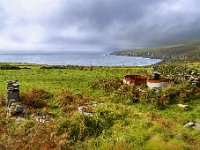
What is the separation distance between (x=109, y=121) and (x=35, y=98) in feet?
30.5

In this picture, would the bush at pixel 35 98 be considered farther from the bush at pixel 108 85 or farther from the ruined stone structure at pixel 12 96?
the bush at pixel 108 85

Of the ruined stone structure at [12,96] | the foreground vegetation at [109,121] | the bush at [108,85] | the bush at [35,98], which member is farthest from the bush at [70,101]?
the bush at [108,85]

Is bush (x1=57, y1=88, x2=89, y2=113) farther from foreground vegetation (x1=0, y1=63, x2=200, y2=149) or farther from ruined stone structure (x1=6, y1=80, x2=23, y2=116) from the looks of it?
ruined stone structure (x1=6, y1=80, x2=23, y2=116)

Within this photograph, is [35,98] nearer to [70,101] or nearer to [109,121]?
[70,101]

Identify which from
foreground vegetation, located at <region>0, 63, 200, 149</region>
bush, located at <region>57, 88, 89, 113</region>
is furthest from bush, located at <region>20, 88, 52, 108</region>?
bush, located at <region>57, 88, 89, 113</region>

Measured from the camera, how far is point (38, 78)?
47.8 m

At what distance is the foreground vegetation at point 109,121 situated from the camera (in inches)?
873

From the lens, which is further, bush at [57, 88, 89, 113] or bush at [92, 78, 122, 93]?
bush at [92, 78, 122, 93]

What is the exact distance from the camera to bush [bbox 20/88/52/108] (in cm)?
3120

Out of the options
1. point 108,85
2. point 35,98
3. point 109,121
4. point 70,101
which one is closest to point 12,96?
point 35,98

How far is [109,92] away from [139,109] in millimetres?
7294

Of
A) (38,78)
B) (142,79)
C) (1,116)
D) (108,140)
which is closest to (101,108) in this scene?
(108,140)

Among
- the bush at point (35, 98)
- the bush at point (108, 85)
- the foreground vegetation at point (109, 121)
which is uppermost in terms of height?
the bush at point (108, 85)

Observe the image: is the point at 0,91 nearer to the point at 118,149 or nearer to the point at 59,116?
the point at 59,116
